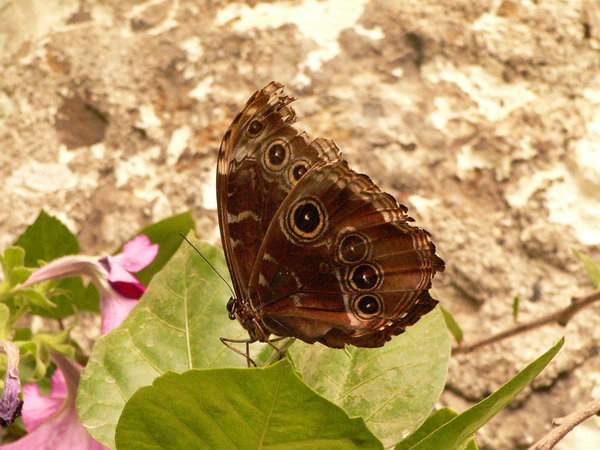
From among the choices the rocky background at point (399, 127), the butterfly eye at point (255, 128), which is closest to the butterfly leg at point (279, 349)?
the butterfly eye at point (255, 128)

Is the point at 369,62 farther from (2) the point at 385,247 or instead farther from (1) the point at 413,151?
(2) the point at 385,247

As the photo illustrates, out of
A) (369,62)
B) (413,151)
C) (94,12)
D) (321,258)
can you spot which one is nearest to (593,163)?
(413,151)

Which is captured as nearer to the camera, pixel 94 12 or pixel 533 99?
pixel 533 99

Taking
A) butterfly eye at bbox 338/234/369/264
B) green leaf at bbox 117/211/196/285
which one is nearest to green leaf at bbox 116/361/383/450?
butterfly eye at bbox 338/234/369/264

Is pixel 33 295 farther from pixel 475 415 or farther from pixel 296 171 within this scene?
pixel 475 415

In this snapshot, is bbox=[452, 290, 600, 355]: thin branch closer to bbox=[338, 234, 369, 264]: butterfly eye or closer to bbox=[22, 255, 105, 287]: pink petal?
bbox=[338, 234, 369, 264]: butterfly eye

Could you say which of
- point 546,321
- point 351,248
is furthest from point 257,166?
point 546,321
